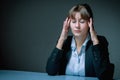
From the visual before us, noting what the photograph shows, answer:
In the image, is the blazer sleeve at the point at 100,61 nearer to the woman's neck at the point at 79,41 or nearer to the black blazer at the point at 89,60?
the black blazer at the point at 89,60

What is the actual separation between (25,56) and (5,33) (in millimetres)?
418

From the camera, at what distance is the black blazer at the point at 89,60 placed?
5.89 ft

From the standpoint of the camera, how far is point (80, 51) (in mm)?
1928

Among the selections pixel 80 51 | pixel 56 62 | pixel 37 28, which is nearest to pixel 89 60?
pixel 80 51

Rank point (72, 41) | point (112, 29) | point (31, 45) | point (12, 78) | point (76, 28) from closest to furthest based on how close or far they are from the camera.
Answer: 1. point (12, 78)
2. point (76, 28)
3. point (72, 41)
4. point (112, 29)
5. point (31, 45)

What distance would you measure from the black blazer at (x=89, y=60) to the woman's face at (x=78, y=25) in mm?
140

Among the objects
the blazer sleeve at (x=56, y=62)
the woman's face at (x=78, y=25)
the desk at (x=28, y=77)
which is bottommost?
the desk at (x=28, y=77)

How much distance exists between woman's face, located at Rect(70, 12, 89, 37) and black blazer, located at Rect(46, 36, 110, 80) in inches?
5.5

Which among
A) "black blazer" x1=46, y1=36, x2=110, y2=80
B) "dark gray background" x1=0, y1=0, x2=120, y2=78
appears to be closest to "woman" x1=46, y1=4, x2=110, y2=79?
"black blazer" x1=46, y1=36, x2=110, y2=80

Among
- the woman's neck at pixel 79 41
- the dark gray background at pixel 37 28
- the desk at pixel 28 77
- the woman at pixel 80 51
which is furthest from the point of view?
the dark gray background at pixel 37 28

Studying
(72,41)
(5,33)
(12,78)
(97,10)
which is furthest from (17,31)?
(12,78)

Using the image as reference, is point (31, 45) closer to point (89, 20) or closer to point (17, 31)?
point (17, 31)

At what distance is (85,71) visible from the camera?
187cm

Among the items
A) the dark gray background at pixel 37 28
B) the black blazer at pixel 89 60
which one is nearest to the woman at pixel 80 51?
the black blazer at pixel 89 60
